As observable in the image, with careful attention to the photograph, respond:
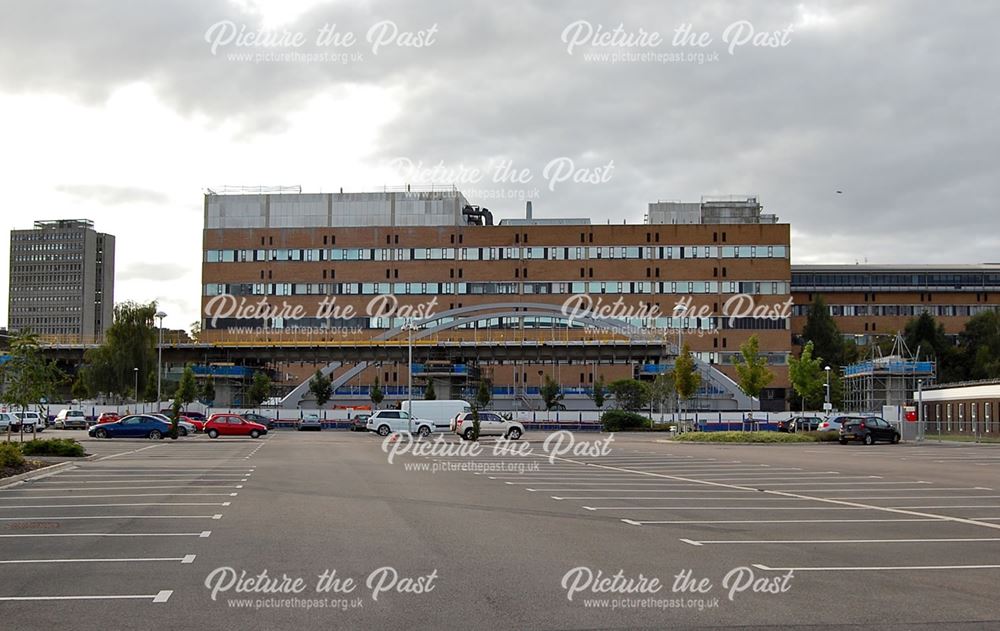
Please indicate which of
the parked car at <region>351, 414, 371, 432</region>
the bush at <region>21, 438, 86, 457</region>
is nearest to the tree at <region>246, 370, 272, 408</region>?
the parked car at <region>351, 414, 371, 432</region>

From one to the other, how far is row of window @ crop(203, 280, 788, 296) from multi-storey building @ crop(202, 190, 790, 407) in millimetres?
122

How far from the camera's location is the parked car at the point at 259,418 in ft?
255

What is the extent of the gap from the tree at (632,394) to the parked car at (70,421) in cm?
4626

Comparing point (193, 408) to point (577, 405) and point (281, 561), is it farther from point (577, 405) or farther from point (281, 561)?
point (281, 561)

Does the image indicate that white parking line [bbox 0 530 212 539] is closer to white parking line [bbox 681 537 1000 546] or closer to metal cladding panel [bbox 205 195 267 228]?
white parking line [bbox 681 537 1000 546]

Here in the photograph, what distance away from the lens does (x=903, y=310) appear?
135m

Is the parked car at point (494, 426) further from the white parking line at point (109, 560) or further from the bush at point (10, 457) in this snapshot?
the white parking line at point (109, 560)

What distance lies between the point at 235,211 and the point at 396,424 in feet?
218

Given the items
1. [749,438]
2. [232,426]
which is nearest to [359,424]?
[232,426]

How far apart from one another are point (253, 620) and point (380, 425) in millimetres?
56397

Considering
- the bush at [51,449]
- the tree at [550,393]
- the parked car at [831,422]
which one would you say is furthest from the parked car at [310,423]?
the bush at [51,449]

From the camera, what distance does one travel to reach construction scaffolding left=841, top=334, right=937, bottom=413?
8519cm

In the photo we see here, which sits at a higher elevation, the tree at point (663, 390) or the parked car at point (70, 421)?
the tree at point (663, 390)

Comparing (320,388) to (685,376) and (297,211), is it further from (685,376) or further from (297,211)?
(685,376)
